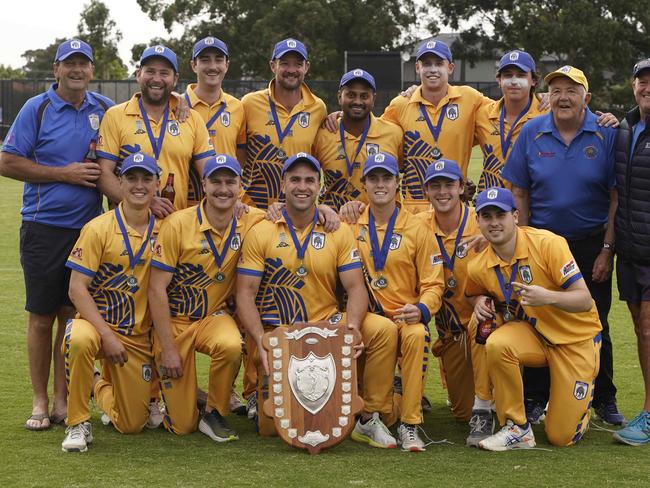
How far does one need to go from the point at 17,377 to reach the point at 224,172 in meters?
2.56

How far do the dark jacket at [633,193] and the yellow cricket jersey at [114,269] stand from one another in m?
2.95

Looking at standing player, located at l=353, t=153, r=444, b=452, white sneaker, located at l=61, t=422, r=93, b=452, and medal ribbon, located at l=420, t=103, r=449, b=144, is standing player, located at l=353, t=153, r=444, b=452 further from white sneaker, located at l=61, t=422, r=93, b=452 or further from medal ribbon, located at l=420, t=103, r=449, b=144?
white sneaker, located at l=61, t=422, r=93, b=452

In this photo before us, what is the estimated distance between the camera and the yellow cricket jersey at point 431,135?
7238 mm

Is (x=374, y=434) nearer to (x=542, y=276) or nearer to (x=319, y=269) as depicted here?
(x=319, y=269)

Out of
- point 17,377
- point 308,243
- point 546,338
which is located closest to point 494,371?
point 546,338

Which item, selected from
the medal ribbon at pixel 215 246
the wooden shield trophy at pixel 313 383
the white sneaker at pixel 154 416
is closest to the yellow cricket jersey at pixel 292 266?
the medal ribbon at pixel 215 246

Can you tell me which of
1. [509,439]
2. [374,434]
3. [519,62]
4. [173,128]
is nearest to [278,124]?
[173,128]

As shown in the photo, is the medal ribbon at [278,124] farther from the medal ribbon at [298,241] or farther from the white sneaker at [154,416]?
the white sneaker at [154,416]

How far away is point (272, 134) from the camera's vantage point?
7.34 m

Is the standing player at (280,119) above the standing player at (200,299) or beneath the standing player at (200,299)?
above

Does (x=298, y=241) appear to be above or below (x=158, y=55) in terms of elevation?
below

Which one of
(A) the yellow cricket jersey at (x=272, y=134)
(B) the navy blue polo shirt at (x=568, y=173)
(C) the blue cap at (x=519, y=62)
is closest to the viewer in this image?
(B) the navy blue polo shirt at (x=568, y=173)

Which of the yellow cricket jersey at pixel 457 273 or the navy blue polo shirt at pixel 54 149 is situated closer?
the navy blue polo shirt at pixel 54 149

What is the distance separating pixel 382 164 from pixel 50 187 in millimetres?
2136
